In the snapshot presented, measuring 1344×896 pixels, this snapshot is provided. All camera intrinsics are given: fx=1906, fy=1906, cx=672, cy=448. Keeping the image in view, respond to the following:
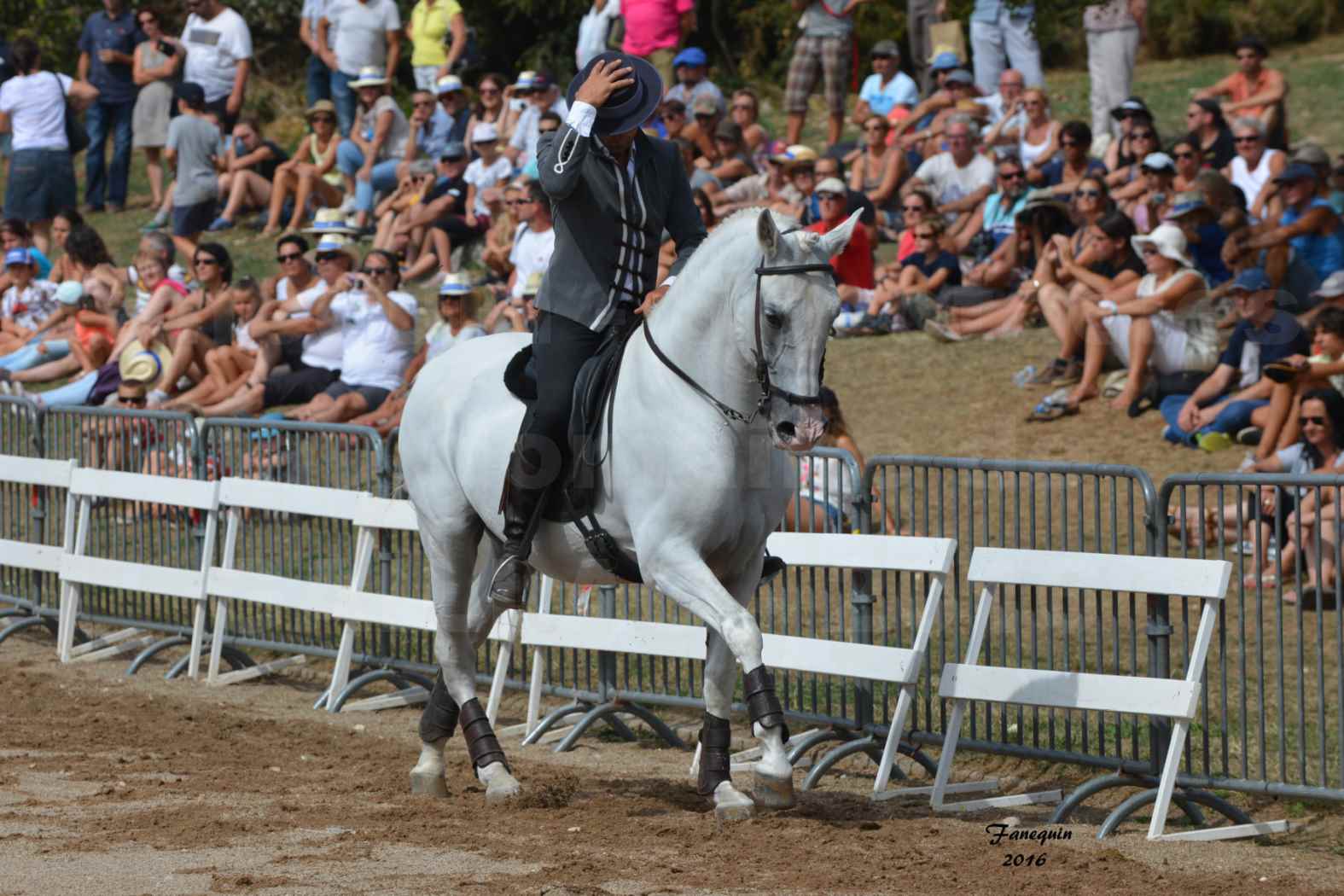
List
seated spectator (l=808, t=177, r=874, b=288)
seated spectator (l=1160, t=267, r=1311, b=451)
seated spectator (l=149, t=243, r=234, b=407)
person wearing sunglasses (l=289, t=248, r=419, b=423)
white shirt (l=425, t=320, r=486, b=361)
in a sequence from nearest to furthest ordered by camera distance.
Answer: seated spectator (l=1160, t=267, r=1311, b=451)
white shirt (l=425, t=320, r=486, b=361)
person wearing sunglasses (l=289, t=248, r=419, b=423)
seated spectator (l=808, t=177, r=874, b=288)
seated spectator (l=149, t=243, r=234, b=407)

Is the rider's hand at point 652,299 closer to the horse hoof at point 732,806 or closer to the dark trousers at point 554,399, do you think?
the dark trousers at point 554,399

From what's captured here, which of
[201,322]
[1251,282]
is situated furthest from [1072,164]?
[201,322]

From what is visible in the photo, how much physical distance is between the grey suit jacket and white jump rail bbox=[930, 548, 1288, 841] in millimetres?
2011

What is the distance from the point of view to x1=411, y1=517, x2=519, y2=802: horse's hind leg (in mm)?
8516

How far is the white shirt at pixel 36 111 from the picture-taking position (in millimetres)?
22891

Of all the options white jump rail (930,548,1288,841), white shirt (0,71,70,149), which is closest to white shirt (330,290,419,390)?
white jump rail (930,548,1288,841)

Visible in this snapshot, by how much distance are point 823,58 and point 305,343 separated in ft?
24.6

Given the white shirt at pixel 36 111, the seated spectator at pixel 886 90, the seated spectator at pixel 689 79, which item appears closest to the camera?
the seated spectator at pixel 689 79

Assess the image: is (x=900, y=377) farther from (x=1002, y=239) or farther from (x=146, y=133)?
(x=146, y=133)

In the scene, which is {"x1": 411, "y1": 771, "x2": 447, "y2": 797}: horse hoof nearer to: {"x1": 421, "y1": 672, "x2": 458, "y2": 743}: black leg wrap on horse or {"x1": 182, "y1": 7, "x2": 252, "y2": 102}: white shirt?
{"x1": 421, "y1": 672, "x2": 458, "y2": 743}: black leg wrap on horse

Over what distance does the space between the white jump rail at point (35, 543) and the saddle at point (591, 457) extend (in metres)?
6.16

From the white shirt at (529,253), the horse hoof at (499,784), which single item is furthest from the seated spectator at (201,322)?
the horse hoof at (499,784)

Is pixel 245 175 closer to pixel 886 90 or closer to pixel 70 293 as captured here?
pixel 70 293

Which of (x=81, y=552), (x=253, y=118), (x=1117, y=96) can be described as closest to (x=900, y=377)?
(x=1117, y=96)
